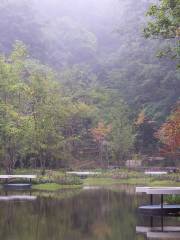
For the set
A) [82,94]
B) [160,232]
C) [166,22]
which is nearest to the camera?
[160,232]

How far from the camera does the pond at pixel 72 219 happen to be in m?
A: 11.1

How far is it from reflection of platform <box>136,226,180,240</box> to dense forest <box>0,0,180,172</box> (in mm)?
5630

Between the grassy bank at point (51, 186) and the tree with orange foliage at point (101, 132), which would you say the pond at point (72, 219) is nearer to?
the grassy bank at point (51, 186)

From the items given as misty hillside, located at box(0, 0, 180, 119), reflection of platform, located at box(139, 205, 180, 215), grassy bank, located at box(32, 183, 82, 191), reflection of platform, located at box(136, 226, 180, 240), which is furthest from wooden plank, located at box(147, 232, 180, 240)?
misty hillside, located at box(0, 0, 180, 119)

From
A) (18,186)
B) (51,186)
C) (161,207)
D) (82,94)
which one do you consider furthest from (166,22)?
(82,94)

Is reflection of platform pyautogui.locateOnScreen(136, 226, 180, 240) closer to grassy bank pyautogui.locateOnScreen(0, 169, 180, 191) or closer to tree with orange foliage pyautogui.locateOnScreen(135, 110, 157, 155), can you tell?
grassy bank pyautogui.locateOnScreen(0, 169, 180, 191)

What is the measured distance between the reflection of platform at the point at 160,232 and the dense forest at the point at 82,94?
5.63m

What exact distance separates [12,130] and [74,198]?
12.9m

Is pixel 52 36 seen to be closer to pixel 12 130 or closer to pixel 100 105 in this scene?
pixel 100 105

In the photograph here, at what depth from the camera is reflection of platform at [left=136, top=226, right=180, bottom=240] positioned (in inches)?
427

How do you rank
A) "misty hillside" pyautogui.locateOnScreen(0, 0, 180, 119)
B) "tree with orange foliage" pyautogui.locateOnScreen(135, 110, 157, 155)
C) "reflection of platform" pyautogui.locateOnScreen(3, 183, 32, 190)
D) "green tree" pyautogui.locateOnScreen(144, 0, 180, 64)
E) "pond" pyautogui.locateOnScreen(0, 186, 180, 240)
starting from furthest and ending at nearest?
"misty hillside" pyautogui.locateOnScreen(0, 0, 180, 119)
"tree with orange foliage" pyautogui.locateOnScreen(135, 110, 157, 155)
"reflection of platform" pyautogui.locateOnScreen(3, 183, 32, 190)
"green tree" pyautogui.locateOnScreen(144, 0, 180, 64)
"pond" pyautogui.locateOnScreen(0, 186, 180, 240)

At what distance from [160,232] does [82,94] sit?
1334 inches

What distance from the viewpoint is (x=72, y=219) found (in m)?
13.8

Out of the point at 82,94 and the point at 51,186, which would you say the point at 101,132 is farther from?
the point at 51,186
